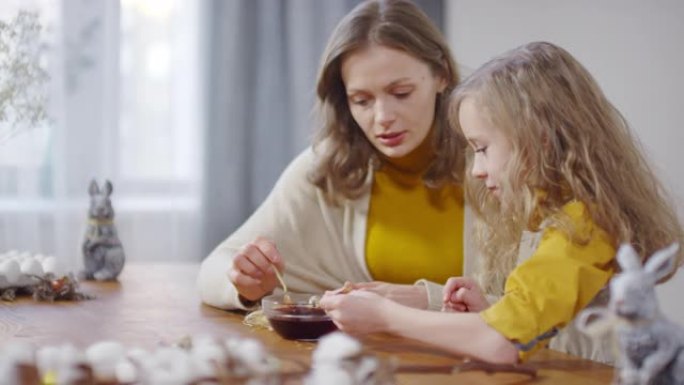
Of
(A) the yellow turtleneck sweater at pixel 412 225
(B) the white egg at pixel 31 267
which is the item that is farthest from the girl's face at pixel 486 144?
(B) the white egg at pixel 31 267

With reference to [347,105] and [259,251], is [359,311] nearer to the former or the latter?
[259,251]

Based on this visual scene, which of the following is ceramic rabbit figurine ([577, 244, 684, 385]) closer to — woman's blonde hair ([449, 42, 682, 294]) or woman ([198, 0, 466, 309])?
woman's blonde hair ([449, 42, 682, 294])

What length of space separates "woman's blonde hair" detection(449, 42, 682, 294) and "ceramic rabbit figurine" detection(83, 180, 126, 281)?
106 cm

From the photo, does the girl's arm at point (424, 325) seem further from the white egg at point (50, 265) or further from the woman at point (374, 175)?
the white egg at point (50, 265)

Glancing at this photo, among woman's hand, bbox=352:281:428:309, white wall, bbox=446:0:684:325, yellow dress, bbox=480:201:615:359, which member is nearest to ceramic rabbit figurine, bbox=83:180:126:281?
woman's hand, bbox=352:281:428:309

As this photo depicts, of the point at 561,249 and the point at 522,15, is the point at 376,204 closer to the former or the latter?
the point at 561,249

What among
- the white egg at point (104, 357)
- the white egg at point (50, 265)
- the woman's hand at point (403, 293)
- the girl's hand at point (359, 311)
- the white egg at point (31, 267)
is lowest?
the white egg at point (50, 265)

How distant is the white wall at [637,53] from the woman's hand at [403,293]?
138 centimetres

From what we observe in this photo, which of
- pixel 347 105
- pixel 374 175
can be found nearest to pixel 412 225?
pixel 374 175

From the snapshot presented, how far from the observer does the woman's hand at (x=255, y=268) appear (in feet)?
5.83

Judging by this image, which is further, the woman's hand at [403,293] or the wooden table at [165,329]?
the woman's hand at [403,293]

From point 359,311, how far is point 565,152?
339 mm

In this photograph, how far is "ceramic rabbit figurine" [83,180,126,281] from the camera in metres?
2.25

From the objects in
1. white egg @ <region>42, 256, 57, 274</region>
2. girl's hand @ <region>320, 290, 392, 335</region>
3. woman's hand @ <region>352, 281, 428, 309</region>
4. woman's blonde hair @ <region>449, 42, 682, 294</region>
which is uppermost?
woman's blonde hair @ <region>449, 42, 682, 294</region>
